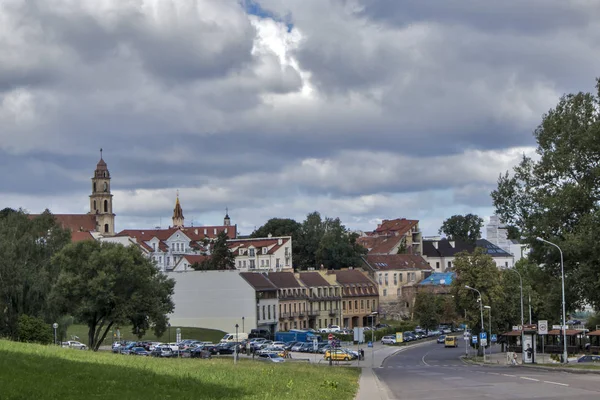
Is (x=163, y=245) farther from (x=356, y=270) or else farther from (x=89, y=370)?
(x=89, y=370)

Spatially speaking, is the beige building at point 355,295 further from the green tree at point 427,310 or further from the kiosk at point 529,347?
the kiosk at point 529,347

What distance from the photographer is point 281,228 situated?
18550 centimetres

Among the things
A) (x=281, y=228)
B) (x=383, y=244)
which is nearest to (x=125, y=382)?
(x=281, y=228)

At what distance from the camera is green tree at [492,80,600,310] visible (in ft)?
191

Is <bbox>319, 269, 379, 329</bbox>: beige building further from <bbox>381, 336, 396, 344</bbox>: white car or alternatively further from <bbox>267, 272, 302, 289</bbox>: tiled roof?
<bbox>381, 336, 396, 344</bbox>: white car

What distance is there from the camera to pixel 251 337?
114625 mm

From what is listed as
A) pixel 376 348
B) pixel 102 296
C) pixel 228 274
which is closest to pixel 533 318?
pixel 376 348

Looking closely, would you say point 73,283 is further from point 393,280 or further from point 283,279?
point 393,280

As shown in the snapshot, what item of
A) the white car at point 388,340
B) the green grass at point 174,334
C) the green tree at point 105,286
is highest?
the green tree at point 105,286

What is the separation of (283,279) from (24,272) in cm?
6547

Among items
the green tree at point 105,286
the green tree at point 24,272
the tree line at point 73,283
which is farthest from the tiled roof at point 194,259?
the green tree at point 105,286

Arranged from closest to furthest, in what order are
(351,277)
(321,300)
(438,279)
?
(321,300), (351,277), (438,279)

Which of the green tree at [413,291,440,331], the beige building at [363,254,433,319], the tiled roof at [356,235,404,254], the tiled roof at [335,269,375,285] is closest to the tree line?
the green tree at [413,291,440,331]

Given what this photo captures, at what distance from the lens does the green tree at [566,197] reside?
191ft
